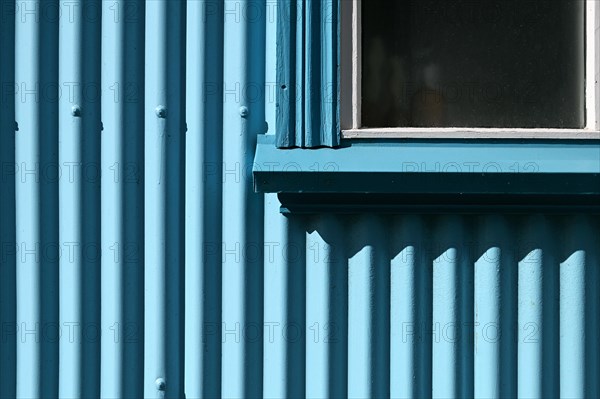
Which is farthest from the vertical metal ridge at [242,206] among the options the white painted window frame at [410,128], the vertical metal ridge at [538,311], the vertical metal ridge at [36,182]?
the vertical metal ridge at [538,311]

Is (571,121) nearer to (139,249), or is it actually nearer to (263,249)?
(263,249)

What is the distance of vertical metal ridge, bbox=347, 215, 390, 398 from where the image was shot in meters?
2.67

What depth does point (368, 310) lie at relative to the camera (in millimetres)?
2674

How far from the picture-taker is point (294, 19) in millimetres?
2639

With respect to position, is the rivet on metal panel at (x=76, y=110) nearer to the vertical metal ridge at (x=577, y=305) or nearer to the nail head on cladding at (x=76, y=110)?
the nail head on cladding at (x=76, y=110)

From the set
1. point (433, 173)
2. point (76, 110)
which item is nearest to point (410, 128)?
point (433, 173)

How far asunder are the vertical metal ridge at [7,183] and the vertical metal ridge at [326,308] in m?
0.92

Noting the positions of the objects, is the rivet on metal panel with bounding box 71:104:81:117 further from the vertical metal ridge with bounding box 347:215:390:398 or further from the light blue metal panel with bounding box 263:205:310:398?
the vertical metal ridge with bounding box 347:215:390:398

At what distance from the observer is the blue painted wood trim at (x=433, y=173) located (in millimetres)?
2541

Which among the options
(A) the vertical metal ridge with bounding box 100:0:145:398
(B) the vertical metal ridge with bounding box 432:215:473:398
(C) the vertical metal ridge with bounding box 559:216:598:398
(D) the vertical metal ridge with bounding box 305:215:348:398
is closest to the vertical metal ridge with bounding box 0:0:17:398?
(A) the vertical metal ridge with bounding box 100:0:145:398

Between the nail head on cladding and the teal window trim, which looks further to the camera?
the nail head on cladding

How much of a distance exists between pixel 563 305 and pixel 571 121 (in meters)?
0.57

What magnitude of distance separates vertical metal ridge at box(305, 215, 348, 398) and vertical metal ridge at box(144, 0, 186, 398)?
1.32 ft

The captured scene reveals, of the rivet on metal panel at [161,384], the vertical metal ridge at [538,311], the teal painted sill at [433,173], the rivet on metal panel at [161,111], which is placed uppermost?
the rivet on metal panel at [161,111]
